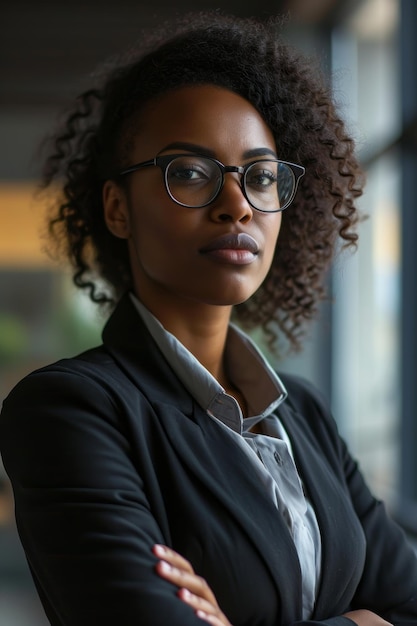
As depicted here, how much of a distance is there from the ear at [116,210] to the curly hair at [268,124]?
0.03 meters

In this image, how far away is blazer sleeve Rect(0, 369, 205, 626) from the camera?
1106mm

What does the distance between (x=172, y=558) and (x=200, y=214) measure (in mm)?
525

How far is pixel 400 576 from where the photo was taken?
1531mm

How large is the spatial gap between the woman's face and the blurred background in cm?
364

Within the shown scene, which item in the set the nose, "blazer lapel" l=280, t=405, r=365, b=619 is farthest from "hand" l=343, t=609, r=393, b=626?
the nose

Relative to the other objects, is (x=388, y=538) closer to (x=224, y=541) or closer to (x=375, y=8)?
(x=224, y=541)

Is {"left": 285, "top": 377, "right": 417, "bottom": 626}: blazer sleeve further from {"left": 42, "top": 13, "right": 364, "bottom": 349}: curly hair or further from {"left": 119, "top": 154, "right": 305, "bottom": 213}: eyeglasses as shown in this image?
{"left": 119, "top": 154, "right": 305, "bottom": 213}: eyeglasses

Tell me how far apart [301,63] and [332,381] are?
5.02 metres

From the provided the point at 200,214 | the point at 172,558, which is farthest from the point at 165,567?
the point at 200,214

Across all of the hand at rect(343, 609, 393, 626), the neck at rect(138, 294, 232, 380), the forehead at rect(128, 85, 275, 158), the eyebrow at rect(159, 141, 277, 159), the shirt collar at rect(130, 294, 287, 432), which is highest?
the forehead at rect(128, 85, 275, 158)

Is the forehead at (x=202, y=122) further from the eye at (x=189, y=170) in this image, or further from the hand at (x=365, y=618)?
the hand at (x=365, y=618)

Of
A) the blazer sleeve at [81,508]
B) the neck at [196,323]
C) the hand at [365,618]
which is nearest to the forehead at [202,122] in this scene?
the neck at [196,323]

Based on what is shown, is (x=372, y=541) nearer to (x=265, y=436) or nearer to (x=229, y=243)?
(x=265, y=436)

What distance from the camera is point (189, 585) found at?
115cm
